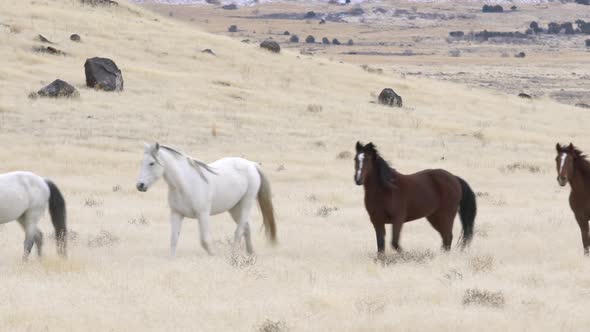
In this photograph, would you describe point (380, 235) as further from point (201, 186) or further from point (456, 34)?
point (456, 34)

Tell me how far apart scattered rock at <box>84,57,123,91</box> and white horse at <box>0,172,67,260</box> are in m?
22.7

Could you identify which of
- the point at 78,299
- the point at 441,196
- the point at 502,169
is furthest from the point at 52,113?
the point at 78,299

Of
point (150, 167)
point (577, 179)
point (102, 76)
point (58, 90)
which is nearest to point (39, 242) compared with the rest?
point (150, 167)

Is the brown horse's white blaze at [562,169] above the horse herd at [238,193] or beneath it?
A: above

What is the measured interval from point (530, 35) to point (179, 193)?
114 m

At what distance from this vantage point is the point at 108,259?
41.0ft

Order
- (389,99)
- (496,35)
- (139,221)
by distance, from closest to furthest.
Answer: (139,221) → (389,99) → (496,35)

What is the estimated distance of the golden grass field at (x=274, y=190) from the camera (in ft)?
30.7

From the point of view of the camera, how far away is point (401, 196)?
12.8 m

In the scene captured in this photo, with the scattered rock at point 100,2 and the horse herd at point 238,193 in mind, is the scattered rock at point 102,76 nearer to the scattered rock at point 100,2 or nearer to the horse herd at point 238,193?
the horse herd at point 238,193

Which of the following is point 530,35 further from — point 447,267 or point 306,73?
point 447,267

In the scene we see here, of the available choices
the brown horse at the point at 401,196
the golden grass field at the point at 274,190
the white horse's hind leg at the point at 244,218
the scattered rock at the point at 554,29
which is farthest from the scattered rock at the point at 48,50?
the scattered rock at the point at 554,29

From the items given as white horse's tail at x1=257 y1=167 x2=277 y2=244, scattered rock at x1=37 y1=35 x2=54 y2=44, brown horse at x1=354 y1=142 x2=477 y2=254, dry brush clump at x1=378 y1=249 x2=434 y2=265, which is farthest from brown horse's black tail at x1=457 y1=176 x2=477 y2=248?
scattered rock at x1=37 y1=35 x2=54 y2=44

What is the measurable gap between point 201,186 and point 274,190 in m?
8.34
